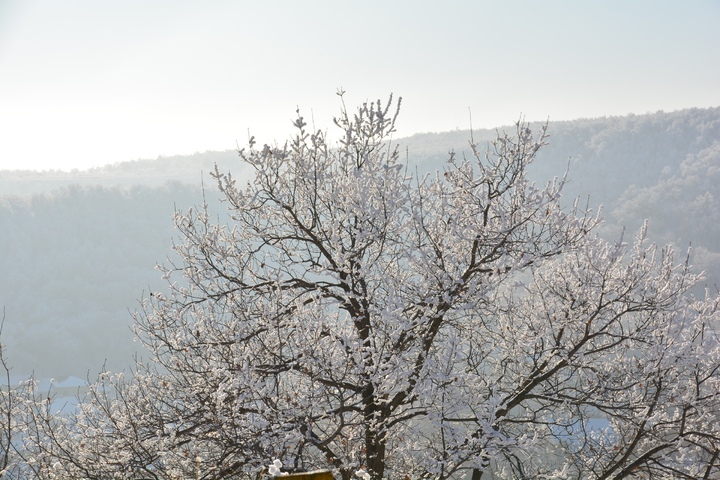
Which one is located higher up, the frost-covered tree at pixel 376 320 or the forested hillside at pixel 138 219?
the frost-covered tree at pixel 376 320

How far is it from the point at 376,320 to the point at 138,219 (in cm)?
9150

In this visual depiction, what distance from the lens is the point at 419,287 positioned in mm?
8672

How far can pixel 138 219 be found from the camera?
9425 centimetres

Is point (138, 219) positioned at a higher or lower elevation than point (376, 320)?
lower

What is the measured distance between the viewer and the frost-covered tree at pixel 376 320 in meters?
7.62

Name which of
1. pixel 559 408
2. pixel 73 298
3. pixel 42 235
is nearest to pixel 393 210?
pixel 559 408

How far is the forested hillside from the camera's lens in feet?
236

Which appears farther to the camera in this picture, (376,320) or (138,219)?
(138,219)

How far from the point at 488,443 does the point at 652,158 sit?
102m

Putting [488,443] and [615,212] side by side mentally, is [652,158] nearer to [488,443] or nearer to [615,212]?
[615,212]

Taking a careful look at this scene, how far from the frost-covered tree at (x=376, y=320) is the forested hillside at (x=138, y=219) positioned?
2191 inches

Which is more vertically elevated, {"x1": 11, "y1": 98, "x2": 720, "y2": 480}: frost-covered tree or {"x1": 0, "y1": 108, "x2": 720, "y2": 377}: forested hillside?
{"x1": 11, "y1": 98, "x2": 720, "y2": 480}: frost-covered tree

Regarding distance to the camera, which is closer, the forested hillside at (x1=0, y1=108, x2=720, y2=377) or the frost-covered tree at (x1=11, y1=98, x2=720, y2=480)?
the frost-covered tree at (x1=11, y1=98, x2=720, y2=480)

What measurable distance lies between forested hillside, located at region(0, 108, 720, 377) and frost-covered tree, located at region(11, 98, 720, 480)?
5566cm
